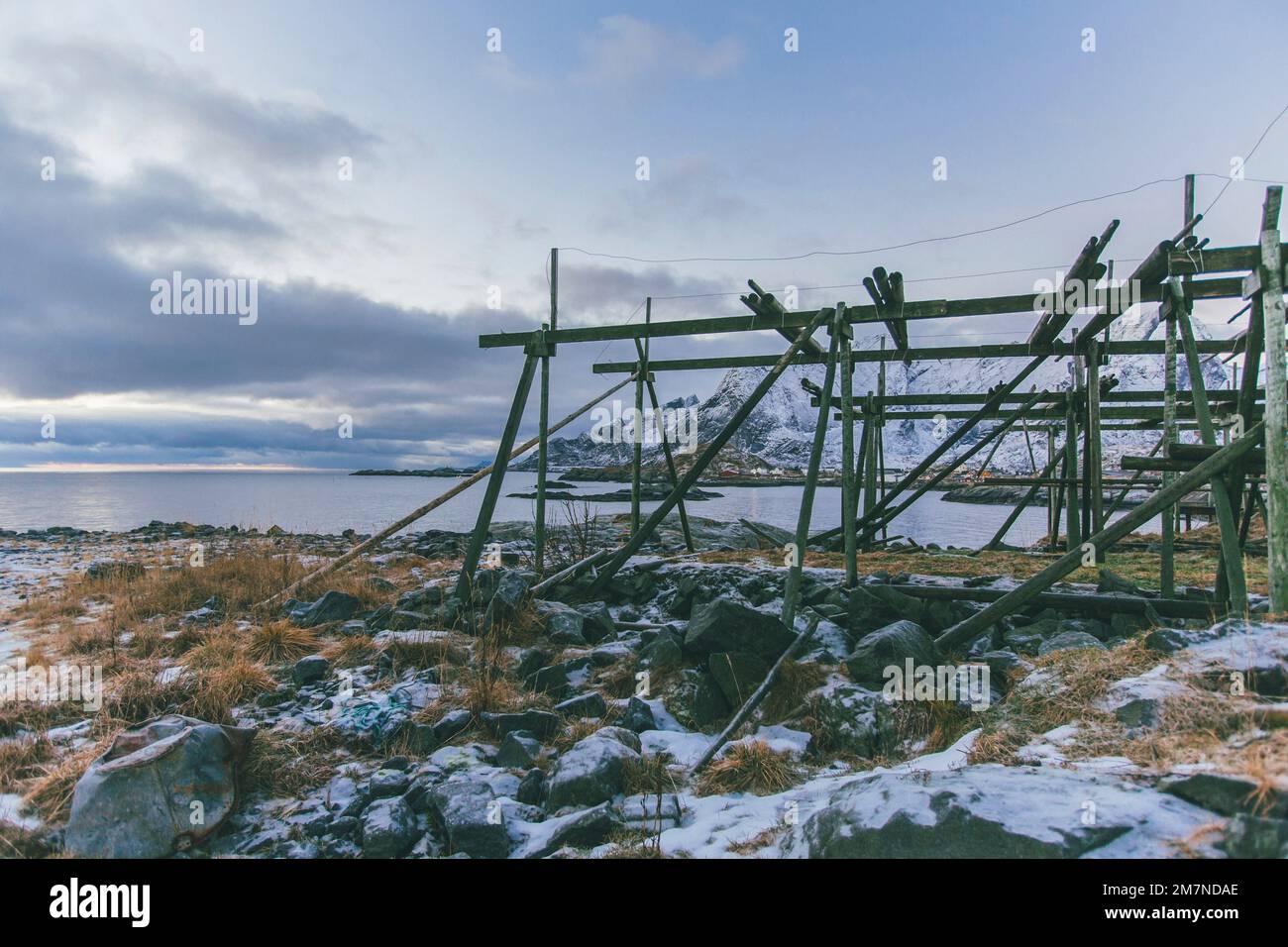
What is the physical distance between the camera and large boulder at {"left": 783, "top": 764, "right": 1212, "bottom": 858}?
2492mm

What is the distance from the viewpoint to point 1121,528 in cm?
535

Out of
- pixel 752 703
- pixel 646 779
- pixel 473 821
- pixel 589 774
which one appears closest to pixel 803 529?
pixel 752 703

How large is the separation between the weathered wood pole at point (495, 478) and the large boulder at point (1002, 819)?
5.97 metres

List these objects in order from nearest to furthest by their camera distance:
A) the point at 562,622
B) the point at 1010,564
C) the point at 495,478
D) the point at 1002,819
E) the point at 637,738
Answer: the point at 1002,819 → the point at 637,738 → the point at 562,622 → the point at 495,478 → the point at 1010,564

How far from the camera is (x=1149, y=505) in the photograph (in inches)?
201

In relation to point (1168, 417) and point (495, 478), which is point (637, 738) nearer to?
point (495, 478)

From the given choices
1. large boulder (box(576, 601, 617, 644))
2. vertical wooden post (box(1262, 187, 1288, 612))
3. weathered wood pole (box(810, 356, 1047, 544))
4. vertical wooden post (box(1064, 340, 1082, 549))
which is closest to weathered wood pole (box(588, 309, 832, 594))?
large boulder (box(576, 601, 617, 644))

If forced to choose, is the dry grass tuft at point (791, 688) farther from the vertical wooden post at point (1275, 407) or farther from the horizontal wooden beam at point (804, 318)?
the horizontal wooden beam at point (804, 318)

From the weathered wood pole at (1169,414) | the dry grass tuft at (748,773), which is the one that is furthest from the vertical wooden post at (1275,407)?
the dry grass tuft at (748,773)

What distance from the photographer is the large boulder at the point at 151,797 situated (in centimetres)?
343

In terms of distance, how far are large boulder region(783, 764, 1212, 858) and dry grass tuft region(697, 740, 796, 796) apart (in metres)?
0.95

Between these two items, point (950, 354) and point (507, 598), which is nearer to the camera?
point (507, 598)

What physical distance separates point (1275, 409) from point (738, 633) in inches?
184

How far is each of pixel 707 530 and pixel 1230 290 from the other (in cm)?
1497
